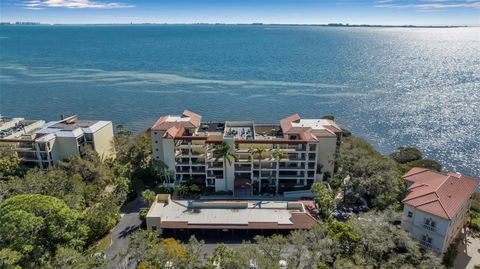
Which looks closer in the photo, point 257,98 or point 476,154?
point 476,154

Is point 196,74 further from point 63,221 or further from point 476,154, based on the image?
point 63,221

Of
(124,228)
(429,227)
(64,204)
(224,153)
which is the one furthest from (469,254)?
(64,204)

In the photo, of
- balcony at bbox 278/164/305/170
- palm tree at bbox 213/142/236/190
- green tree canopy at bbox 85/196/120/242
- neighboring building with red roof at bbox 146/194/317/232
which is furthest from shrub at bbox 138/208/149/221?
balcony at bbox 278/164/305/170

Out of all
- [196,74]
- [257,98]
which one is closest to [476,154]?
[257,98]

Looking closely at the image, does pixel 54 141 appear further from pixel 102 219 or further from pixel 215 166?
pixel 215 166

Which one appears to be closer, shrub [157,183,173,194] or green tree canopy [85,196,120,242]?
green tree canopy [85,196,120,242]

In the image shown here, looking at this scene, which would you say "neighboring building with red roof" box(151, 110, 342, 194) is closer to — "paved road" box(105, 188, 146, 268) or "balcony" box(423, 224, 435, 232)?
"paved road" box(105, 188, 146, 268)

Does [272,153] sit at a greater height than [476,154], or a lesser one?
greater
